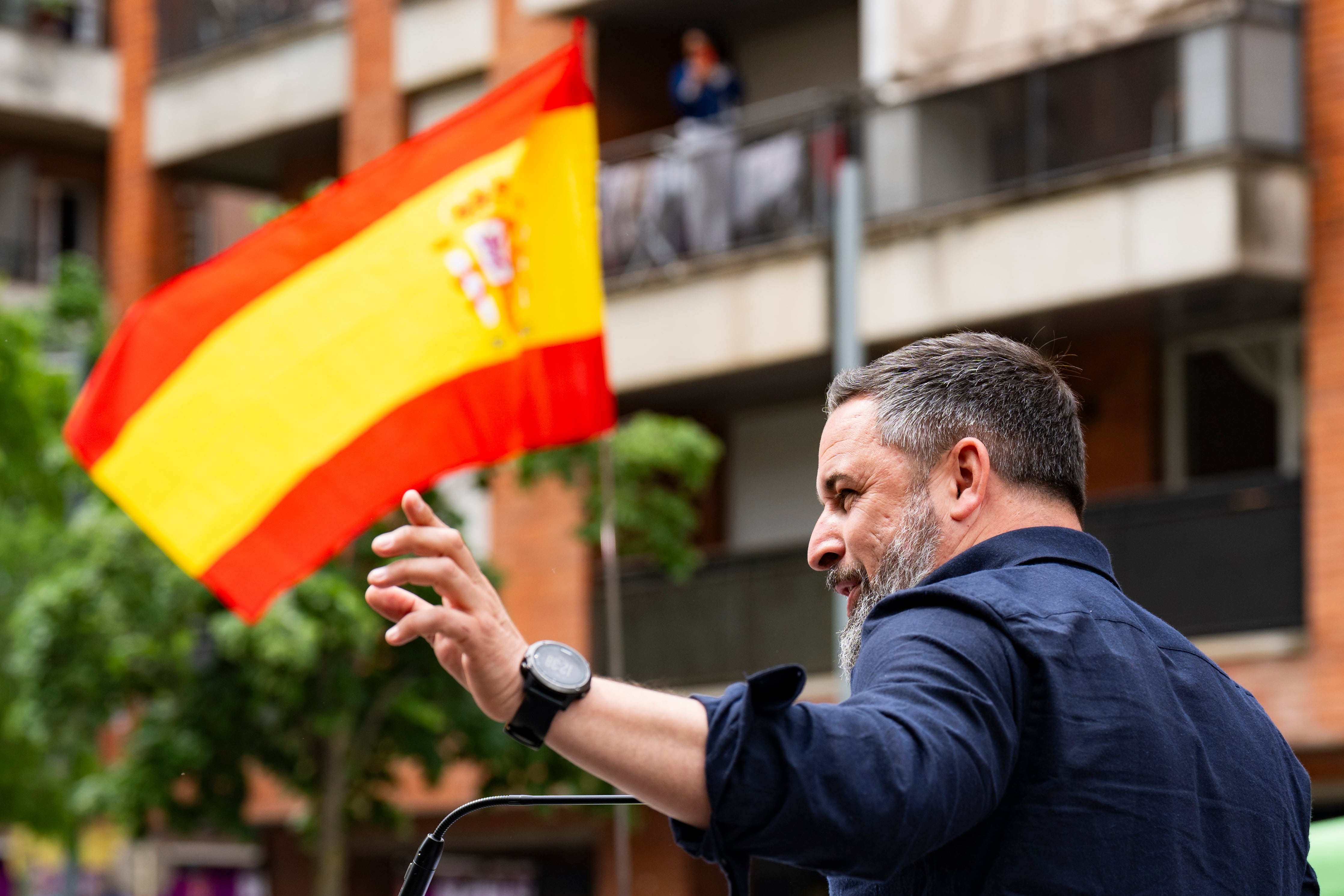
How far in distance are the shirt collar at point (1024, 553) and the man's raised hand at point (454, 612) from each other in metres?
0.54

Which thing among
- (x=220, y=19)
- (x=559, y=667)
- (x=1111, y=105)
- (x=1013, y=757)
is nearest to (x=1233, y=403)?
(x=1111, y=105)

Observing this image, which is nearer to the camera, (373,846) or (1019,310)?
(1019,310)

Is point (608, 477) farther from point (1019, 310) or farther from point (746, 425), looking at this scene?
point (746, 425)

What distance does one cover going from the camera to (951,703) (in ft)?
6.84

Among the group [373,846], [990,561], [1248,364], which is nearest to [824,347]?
[1248,364]

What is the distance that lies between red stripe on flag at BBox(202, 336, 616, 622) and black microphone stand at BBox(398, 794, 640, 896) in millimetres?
4376

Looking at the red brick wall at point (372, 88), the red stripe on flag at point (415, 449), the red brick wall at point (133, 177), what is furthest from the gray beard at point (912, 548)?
the red brick wall at point (133, 177)

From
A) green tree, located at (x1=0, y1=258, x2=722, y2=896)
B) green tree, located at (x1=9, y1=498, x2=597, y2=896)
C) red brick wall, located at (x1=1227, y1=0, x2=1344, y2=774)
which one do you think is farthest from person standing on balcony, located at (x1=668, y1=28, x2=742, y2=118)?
green tree, located at (x1=9, y1=498, x2=597, y2=896)

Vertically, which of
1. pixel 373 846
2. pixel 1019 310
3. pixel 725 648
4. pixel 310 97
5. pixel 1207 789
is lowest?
pixel 373 846

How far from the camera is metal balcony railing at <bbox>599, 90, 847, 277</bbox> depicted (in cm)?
1742

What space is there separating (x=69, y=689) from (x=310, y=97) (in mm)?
10218

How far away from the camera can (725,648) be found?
722 inches

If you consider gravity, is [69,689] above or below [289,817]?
above

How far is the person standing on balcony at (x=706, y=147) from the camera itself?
58.6 ft
